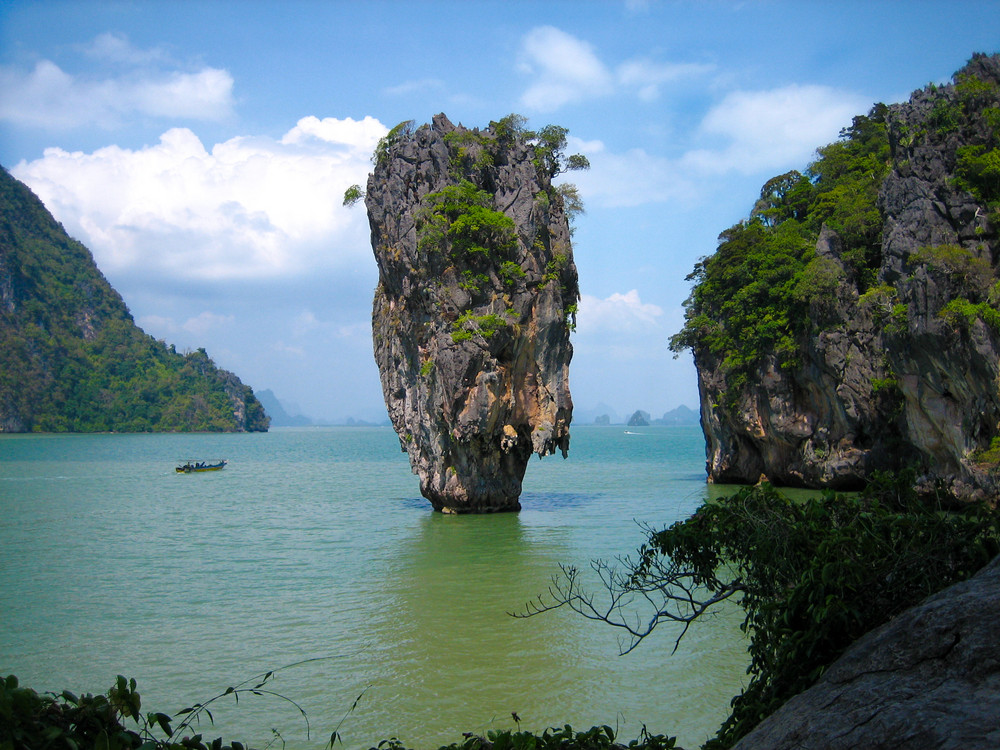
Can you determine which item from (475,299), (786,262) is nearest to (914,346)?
(786,262)

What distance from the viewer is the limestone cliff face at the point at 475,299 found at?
67.6 ft

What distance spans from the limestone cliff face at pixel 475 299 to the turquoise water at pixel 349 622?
215cm

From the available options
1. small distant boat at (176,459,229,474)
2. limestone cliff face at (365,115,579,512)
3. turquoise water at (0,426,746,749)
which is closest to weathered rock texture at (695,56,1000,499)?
turquoise water at (0,426,746,749)

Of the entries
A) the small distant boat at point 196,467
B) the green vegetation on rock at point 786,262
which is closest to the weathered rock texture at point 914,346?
the green vegetation on rock at point 786,262

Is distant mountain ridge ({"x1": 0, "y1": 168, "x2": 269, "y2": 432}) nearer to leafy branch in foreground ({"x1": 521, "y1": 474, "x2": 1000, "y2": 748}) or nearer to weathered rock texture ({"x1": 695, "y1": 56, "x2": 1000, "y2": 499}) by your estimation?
weathered rock texture ({"x1": 695, "y1": 56, "x2": 1000, "y2": 499})

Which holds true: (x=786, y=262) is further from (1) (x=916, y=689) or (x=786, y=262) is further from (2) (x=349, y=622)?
(1) (x=916, y=689)

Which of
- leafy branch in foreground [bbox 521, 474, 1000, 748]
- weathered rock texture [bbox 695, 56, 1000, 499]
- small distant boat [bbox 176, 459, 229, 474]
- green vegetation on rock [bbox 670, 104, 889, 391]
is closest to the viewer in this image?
leafy branch in foreground [bbox 521, 474, 1000, 748]

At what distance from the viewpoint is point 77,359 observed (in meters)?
101

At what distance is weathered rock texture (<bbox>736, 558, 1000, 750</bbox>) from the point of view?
2889 millimetres

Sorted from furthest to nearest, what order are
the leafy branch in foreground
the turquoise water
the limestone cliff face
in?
the limestone cliff face, the turquoise water, the leafy branch in foreground

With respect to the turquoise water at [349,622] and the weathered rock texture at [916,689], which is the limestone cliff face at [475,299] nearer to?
the turquoise water at [349,622]

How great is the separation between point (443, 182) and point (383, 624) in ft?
45.1

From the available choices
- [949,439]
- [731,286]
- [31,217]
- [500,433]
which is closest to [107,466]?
[500,433]

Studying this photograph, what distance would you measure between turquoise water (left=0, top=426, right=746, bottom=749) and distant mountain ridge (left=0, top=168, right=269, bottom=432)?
→ 81.0m
